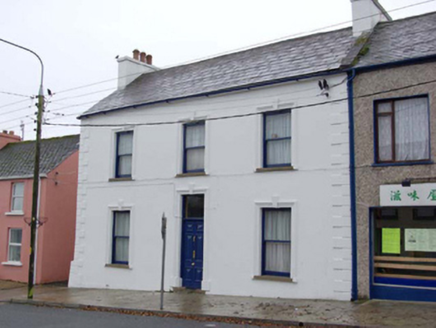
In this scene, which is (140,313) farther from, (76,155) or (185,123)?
(76,155)

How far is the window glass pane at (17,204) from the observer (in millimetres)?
26188

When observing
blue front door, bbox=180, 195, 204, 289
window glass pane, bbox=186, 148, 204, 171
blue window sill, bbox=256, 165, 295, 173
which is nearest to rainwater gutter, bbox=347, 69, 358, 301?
blue window sill, bbox=256, 165, 295, 173

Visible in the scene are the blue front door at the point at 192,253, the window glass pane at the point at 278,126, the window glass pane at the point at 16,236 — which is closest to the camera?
the window glass pane at the point at 278,126

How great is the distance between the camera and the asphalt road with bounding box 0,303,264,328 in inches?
496

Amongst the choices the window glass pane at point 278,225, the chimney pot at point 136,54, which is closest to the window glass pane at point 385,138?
the window glass pane at point 278,225

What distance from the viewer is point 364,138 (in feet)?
49.5

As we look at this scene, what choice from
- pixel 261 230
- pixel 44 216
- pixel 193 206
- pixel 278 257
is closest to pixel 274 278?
pixel 278 257

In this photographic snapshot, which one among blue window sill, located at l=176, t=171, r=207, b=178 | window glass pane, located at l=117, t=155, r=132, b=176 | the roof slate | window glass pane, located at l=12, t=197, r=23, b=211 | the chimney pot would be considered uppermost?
the chimney pot

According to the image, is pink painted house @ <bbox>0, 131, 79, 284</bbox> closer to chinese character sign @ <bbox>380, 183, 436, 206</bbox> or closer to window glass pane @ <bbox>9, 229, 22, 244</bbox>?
window glass pane @ <bbox>9, 229, 22, 244</bbox>

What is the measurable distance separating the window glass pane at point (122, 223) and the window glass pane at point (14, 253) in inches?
289

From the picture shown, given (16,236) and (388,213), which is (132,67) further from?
(388,213)

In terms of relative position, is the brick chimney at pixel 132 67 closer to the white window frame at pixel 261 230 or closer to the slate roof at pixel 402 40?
the white window frame at pixel 261 230

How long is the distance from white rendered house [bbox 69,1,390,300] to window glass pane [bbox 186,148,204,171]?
6 centimetres

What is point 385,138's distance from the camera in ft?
48.9
